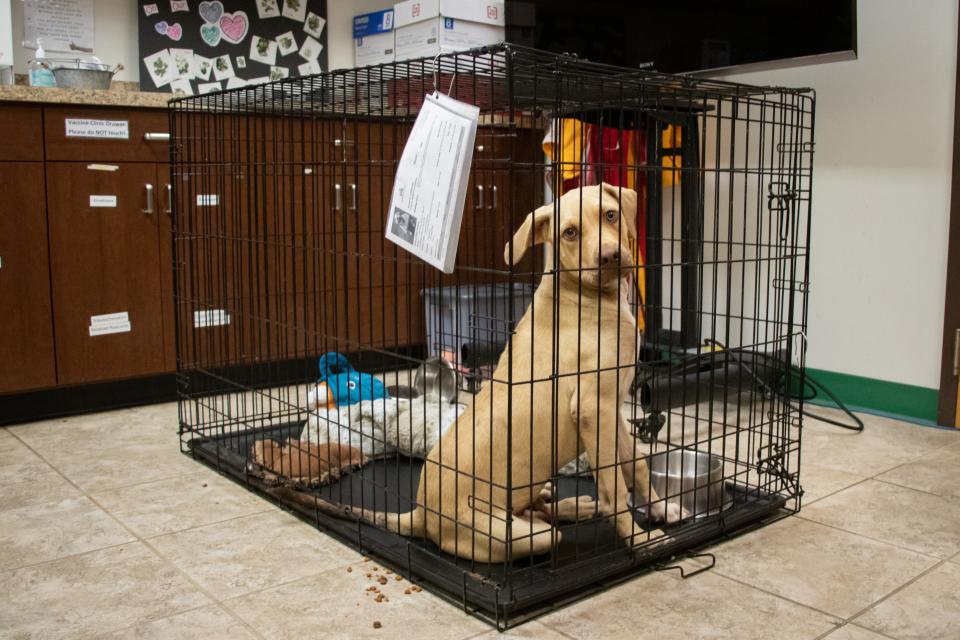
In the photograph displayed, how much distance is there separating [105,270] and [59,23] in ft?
4.71

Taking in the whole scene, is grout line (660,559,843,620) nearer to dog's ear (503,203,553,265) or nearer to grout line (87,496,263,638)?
dog's ear (503,203,553,265)

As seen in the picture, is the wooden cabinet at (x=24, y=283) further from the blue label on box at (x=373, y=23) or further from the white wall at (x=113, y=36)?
the blue label on box at (x=373, y=23)

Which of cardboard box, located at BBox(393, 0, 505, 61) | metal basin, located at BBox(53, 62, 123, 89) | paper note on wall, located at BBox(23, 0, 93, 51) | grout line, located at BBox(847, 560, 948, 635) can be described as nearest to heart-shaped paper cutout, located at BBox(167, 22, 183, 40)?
paper note on wall, located at BBox(23, 0, 93, 51)

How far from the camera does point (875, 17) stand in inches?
133

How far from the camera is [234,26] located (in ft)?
15.5

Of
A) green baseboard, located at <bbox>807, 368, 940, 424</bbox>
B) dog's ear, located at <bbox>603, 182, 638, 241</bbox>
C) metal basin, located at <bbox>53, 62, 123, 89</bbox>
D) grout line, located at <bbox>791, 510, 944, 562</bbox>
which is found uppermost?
metal basin, located at <bbox>53, 62, 123, 89</bbox>

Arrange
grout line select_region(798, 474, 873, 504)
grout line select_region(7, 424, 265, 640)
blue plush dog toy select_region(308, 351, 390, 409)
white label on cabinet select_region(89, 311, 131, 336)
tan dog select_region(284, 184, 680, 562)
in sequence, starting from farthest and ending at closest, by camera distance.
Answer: white label on cabinet select_region(89, 311, 131, 336) → blue plush dog toy select_region(308, 351, 390, 409) → grout line select_region(798, 474, 873, 504) → tan dog select_region(284, 184, 680, 562) → grout line select_region(7, 424, 265, 640)

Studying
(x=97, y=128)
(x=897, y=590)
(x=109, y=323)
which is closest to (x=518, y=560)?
(x=897, y=590)

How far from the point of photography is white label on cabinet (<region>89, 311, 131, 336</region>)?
11.5 feet

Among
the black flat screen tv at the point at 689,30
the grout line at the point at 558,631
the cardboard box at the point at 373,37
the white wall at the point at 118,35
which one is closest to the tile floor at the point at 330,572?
the grout line at the point at 558,631

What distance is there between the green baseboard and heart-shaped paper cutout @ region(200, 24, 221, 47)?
10.8 ft

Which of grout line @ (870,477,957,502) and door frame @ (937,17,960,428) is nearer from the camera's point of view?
grout line @ (870,477,957,502)

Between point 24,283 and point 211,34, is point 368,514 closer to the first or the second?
point 24,283

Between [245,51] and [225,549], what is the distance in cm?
328
